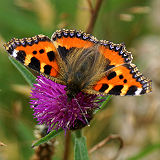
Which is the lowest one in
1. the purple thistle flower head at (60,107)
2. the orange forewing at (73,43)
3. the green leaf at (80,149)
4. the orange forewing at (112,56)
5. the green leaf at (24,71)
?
the green leaf at (80,149)

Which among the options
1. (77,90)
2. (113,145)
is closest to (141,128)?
(113,145)

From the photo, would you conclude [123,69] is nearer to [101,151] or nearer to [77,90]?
[77,90]

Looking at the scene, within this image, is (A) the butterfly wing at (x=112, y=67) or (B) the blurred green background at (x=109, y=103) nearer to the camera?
(A) the butterfly wing at (x=112, y=67)

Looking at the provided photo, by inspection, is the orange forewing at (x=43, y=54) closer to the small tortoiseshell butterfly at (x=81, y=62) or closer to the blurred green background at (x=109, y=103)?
the small tortoiseshell butterfly at (x=81, y=62)

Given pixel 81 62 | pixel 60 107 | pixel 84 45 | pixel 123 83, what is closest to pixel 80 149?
pixel 60 107

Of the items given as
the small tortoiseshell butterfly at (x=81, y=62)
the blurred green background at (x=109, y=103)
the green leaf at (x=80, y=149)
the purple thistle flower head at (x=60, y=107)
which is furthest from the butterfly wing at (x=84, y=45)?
the blurred green background at (x=109, y=103)

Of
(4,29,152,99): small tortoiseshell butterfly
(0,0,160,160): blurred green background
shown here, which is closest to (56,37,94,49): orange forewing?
(4,29,152,99): small tortoiseshell butterfly

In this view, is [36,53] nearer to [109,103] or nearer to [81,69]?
[81,69]
